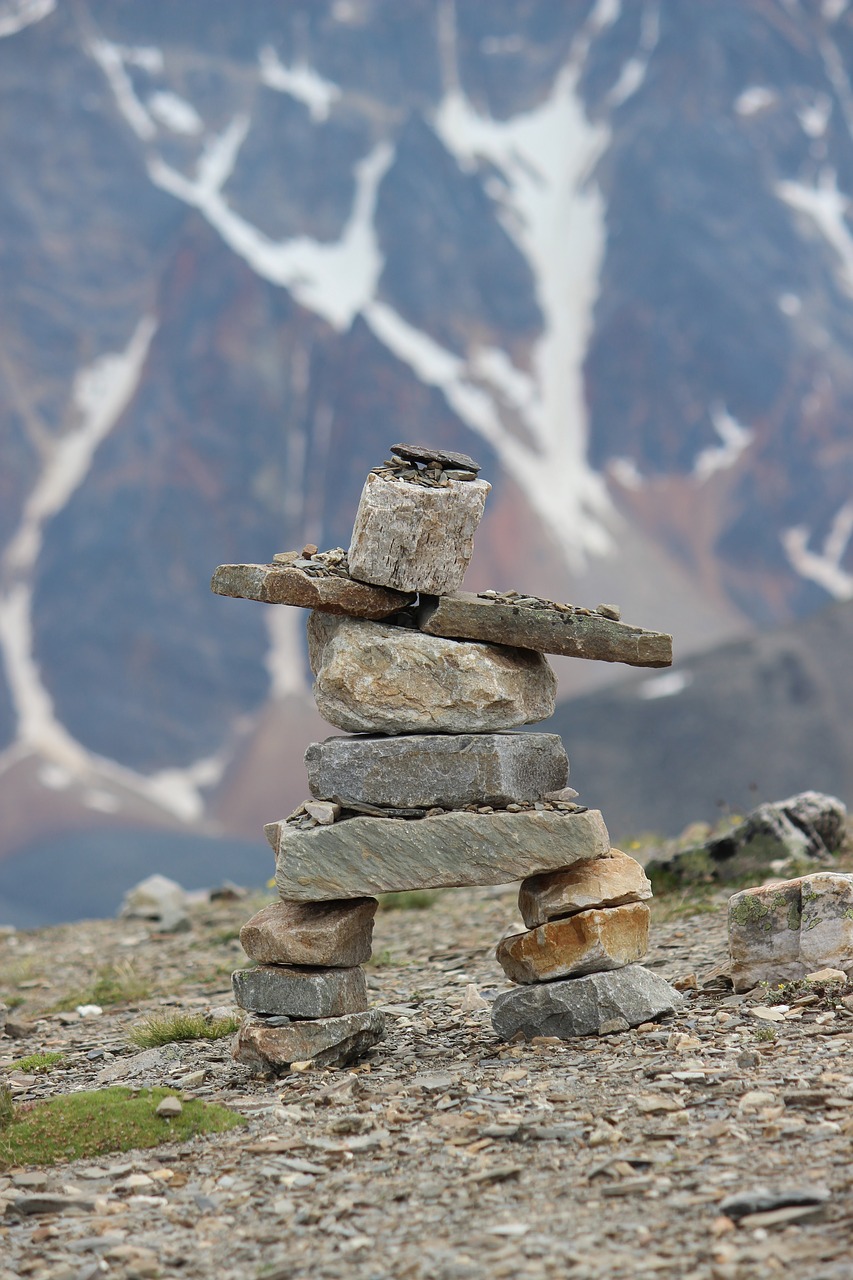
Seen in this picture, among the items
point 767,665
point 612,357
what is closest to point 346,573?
point 767,665

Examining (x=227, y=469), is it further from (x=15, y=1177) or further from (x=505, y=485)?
(x=15, y=1177)

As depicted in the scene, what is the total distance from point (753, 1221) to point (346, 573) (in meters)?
5.96

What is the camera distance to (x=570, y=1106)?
9.21m

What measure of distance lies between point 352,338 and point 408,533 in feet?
346

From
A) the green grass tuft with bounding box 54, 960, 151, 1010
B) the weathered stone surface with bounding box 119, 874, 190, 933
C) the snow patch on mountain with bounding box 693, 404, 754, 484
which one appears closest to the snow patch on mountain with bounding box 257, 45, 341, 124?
the snow patch on mountain with bounding box 693, 404, 754, 484

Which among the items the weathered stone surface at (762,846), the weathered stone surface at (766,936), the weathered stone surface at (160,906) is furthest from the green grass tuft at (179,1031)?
the weathered stone surface at (160,906)

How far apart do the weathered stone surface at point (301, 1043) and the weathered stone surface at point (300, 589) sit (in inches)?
125

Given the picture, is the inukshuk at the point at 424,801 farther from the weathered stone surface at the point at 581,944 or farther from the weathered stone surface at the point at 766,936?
the weathered stone surface at the point at 766,936

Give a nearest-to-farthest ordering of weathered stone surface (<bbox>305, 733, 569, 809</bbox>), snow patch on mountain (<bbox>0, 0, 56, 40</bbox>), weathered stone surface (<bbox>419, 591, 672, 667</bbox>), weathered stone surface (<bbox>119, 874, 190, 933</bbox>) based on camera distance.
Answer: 1. weathered stone surface (<bbox>305, 733, 569, 809</bbox>)
2. weathered stone surface (<bbox>419, 591, 672, 667</bbox>)
3. weathered stone surface (<bbox>119, 874, 190, 933</bbox>)
4. snow patch on mountain (<bbox>0, 0, 56, 40</bbox>)

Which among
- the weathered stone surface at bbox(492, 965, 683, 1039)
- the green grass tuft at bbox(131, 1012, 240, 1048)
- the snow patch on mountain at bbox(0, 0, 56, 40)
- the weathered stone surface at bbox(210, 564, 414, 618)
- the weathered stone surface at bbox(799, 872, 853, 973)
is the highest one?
the snow patch on mountain at bbox(0, 0, 56, 40)

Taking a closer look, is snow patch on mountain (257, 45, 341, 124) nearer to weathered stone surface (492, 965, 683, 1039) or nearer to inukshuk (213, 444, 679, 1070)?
inukshuk (213, 444, 679, 1070)

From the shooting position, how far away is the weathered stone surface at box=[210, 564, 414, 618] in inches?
434

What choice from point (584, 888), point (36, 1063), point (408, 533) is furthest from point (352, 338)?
point (584, 888)

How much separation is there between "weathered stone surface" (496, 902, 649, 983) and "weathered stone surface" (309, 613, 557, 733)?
1.69 m
